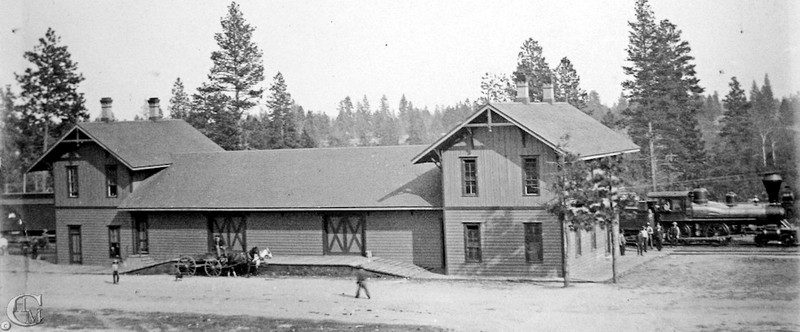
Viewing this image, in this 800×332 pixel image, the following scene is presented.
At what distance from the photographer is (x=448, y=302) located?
23156mm

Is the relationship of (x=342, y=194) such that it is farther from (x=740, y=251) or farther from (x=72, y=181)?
(x=740, y=251)

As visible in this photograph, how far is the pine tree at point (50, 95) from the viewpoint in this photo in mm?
48344

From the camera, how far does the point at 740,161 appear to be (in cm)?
6041

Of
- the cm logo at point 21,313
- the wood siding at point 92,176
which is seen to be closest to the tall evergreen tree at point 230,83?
the wood siding at point 92,176

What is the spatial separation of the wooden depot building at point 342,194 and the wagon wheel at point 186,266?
8.65 feet

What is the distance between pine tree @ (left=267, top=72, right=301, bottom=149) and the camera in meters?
66.8

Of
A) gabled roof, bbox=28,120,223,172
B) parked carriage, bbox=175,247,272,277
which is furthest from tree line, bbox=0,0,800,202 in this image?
parked carriage, bbox=175,247,272,277

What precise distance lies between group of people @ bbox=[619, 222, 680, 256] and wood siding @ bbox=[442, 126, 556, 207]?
7.63m

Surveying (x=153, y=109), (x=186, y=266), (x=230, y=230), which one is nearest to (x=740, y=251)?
(x=230, y=230)

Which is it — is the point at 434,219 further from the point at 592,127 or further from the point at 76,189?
the point at 76,189

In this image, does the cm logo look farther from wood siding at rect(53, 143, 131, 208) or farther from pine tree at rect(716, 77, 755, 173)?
pine tree at rect(716, 77, 755, 173)

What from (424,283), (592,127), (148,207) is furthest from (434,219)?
(148,207)

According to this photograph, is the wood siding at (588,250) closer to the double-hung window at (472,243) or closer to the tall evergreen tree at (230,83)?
the double-hung window at (472,243)

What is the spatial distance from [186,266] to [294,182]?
19.3 ft
